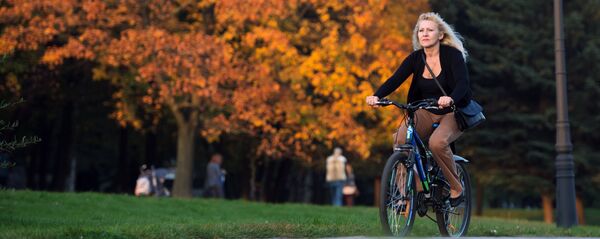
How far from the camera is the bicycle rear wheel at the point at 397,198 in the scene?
860cm

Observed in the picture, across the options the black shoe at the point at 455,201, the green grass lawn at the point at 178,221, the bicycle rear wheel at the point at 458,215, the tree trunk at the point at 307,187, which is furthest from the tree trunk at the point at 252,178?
the black shoe at the point at 455,201

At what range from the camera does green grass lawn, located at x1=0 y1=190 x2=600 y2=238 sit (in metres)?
9.38

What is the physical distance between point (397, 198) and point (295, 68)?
50.1 ft

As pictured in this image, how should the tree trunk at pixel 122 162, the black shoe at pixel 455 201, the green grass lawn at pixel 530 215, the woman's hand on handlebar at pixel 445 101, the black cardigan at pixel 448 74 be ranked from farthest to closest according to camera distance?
the green grass lawn at pixel 530 215, the tree trunk at pixel 122 162, the black shoe at pixel 455 201, the black cardigan at pixel 448 74, the woman's hand on handlebar at pixel 445 101

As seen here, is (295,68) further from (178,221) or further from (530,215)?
(530,215)

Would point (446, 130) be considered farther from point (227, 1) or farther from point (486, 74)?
point (486, 74)

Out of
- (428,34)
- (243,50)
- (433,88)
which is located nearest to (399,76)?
(433,88)

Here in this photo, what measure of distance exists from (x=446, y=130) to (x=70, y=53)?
52.5 feet

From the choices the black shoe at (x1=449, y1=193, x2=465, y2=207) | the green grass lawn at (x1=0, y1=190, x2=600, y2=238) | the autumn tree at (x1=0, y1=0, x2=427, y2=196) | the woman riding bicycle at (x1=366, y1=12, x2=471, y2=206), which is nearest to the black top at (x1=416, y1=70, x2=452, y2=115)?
the woman riding bicycle at (x1=366, y1=12, x2=471, y2=206)

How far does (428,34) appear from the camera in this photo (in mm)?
9281

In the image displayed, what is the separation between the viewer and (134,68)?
25.5 metres

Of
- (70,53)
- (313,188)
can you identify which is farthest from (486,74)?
(313,188)

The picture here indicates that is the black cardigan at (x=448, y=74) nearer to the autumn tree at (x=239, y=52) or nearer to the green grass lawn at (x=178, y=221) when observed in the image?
the green grass lawn at (x=178, y=221)

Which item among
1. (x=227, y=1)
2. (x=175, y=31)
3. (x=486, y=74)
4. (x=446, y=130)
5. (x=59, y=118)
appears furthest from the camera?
(x=59, y=118)
